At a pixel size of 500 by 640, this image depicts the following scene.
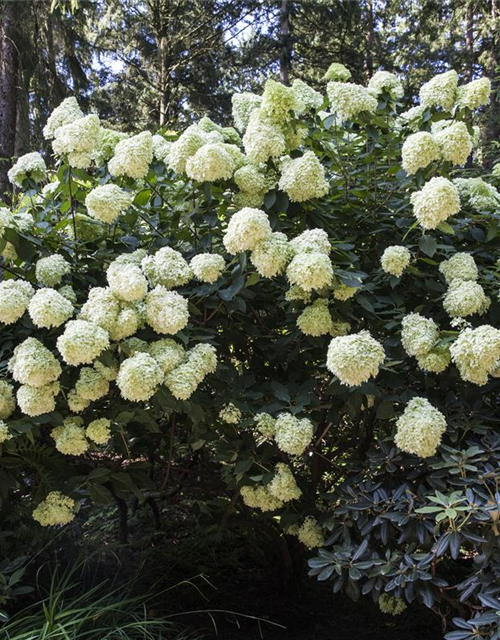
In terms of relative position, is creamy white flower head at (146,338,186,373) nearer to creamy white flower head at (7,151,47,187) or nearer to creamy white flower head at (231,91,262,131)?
creamy white flower head at (7,151,47,187)

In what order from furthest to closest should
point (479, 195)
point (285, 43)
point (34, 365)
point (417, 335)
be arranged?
point (285, 43), point (479, 195), point (417, 335), point (34, 365)

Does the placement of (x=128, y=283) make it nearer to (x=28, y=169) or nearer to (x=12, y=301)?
(x=12, y=301)

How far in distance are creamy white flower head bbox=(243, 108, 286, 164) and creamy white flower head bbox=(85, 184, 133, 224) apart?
504 millimetres

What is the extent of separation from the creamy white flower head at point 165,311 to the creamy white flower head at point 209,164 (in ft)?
1.44

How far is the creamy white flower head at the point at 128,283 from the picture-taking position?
2092mm

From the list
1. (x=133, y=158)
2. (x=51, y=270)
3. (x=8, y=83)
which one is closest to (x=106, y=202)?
(x=133, y=158)

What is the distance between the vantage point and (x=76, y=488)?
2412 millimetres

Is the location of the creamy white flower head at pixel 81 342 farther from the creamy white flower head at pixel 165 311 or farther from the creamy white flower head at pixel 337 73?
the creamy white flower head at pixel 337 73

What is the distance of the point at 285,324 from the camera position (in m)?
2.67

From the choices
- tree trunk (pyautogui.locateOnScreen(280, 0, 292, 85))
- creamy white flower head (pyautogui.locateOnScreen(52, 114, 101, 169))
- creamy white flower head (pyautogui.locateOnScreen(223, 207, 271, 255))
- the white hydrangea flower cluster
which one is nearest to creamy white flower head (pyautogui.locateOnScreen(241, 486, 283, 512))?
the white hydrangea flower cluster

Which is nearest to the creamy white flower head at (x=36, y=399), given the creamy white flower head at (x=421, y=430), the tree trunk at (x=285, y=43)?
the creamy white flower head at (x=421, y=430)

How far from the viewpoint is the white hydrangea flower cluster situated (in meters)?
2.09

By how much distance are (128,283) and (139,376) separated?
32 centimetres

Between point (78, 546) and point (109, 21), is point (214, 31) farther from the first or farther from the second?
point (78, 546)
